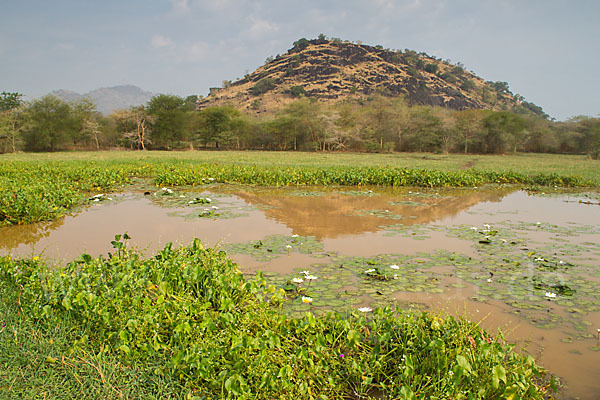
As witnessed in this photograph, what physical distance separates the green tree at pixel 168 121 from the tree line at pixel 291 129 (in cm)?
12

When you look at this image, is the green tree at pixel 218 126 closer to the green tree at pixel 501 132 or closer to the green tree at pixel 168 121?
the green tree at pixel 168 121

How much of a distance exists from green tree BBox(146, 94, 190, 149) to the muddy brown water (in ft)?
124

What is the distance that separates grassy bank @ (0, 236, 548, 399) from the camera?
2361 mm

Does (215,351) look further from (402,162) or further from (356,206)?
(402,162)

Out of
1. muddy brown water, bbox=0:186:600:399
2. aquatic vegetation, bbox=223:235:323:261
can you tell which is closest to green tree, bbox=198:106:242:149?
muddy brown water, bbox=0:186:600:399

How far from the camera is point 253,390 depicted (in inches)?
94.7

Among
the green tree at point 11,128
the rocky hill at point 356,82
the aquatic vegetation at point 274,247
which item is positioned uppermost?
the rocky hill at point 356,82

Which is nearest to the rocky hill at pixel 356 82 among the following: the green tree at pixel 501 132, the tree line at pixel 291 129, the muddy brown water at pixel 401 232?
the tree line at pixel 291 129

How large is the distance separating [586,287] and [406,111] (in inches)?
1698

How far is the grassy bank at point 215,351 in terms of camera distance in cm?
236

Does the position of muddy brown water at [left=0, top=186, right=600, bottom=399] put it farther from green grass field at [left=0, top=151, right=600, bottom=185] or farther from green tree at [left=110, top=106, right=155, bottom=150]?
green tree at [left=110, top=106, right=155, bottom=150]

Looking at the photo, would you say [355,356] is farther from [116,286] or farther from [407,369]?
[116,286]

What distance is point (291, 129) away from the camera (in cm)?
4616

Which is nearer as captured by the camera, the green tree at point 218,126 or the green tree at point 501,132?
the green tree at point 501,132
